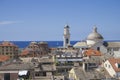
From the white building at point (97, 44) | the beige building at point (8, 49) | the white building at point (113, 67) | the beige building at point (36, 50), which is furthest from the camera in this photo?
the white building at point (97, 44)

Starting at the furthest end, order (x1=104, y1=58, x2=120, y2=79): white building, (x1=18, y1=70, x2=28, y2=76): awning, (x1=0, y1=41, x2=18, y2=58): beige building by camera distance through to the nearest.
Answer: (x1=0, y1=41, x2=18, y2=58): beige building
(x1=104, y1=58, x2=120, y2=79): white building
(x1=18, y1=70, x2=28, y2=76): awning

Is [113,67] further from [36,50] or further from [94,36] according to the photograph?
[94,36]

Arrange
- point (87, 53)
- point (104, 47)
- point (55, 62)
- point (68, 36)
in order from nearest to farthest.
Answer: point (55, 62) → point (87, 53) → point (104, 47) → point (68, 36)

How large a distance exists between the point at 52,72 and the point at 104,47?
190 feet

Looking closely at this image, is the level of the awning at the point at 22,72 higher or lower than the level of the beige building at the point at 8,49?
lower

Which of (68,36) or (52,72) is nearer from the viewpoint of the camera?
(52,72)

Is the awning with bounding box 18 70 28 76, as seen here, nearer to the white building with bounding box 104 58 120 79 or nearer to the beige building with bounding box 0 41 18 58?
the white building with bounding box 104 58 120 79

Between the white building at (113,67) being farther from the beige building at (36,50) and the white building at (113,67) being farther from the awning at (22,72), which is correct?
the beige building at (36,50)

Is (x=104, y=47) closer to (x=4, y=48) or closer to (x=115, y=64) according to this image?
(x=4, y=48)

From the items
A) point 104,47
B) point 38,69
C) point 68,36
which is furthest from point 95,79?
point 68,36

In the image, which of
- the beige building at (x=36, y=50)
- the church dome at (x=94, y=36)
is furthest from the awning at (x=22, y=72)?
the church dome at (x=94, y=36)

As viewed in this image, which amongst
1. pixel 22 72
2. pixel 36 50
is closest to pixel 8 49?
pixel 36 50

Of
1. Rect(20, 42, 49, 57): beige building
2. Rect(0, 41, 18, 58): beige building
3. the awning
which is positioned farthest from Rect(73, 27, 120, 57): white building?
the awning

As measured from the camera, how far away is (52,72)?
55.2 meters
